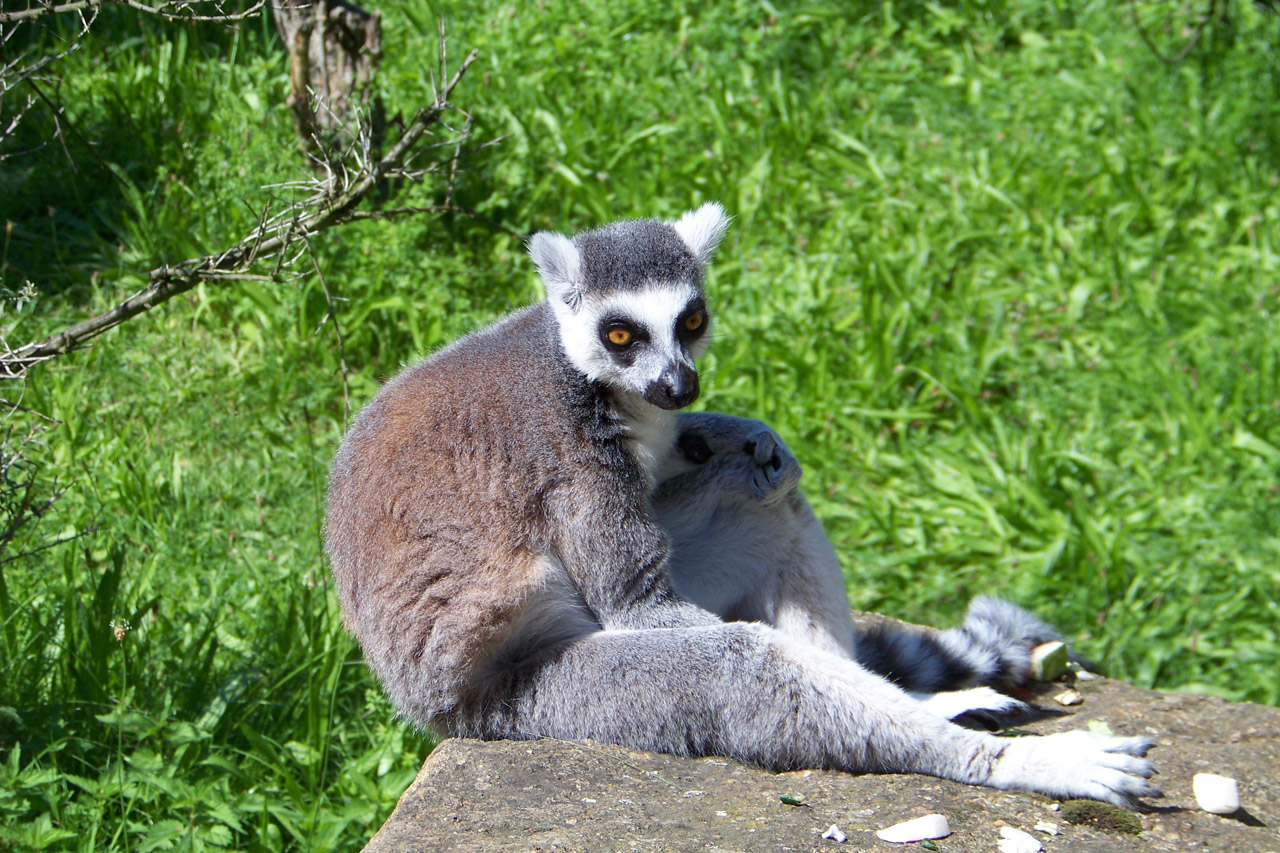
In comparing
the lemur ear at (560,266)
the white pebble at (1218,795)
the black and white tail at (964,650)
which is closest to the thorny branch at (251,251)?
the lemur ear at (560,266)

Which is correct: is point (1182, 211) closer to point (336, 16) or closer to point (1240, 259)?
point (1240, 259)

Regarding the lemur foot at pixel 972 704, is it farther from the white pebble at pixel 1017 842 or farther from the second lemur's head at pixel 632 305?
the second lemur's head at pixel 632 305

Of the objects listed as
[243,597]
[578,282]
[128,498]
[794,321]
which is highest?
[578,282]

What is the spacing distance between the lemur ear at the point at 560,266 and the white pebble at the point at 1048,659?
1.79 m

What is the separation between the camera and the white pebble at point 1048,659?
350 cm

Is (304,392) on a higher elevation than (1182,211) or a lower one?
lower

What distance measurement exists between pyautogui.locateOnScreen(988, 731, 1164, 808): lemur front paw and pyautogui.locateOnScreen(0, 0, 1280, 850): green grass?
5.63ft

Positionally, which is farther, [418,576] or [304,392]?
[304,392]

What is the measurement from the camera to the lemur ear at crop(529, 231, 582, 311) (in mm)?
3127

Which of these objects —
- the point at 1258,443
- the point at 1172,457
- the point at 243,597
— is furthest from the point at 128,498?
the point at 1258,443

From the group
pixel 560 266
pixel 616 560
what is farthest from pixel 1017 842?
pixel 560 266

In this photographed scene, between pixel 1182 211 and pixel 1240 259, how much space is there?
0.43m

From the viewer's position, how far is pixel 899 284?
567 cm

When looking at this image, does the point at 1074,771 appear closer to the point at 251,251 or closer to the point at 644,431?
the point at 644,431
